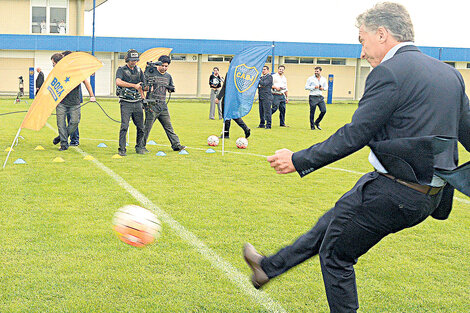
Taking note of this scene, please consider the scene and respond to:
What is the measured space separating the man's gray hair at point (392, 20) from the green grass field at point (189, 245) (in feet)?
7.00

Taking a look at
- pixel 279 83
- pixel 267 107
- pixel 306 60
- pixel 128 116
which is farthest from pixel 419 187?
pixel 306 60

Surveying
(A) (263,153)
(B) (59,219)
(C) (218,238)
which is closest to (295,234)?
(C) (218,238)

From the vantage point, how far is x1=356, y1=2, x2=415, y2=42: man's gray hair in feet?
10.1

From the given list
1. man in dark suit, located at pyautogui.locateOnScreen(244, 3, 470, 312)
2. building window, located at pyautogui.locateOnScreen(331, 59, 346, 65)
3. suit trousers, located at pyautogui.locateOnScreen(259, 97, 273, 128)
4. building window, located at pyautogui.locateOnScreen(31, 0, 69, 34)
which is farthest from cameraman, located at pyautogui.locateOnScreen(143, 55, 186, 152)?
building window, located at pyautogui.locateOnScreen(331, 59, 346, 65)

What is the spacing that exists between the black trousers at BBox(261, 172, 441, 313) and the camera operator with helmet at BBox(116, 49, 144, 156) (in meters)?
8.98

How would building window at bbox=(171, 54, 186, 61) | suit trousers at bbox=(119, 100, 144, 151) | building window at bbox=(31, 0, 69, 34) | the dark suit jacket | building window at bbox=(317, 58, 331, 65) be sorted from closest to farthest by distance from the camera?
the dark suit jacket < suit trousers at bbox=(119, 100, 144, 151) < building window at bbox=(31, 0, 69, 34) < building window at bbox=(171, 54, 186, 61) < building window at bbox=(317, 58, 331, 65)

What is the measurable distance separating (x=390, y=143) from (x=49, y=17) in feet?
152

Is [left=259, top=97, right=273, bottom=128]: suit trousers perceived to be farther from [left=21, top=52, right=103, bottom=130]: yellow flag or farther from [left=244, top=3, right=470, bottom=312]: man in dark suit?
[left=244, top=3, right=470, bottom=312]: man in dark suit

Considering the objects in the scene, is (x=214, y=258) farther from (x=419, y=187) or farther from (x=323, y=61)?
(x=323, y=61)

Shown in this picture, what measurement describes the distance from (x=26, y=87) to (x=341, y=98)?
28.4 metres

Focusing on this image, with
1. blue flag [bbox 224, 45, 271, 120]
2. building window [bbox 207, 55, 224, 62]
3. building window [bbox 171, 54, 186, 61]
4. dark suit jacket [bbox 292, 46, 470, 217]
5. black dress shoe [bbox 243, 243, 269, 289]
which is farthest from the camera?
building window [bbox 207, 55, 224, 62]

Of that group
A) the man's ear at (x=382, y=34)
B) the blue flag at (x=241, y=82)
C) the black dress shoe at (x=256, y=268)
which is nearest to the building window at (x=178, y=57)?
the blue flag at (x=241, y=82)

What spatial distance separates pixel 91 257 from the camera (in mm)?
5195

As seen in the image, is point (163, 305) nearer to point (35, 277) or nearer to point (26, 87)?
point (35, 277)
